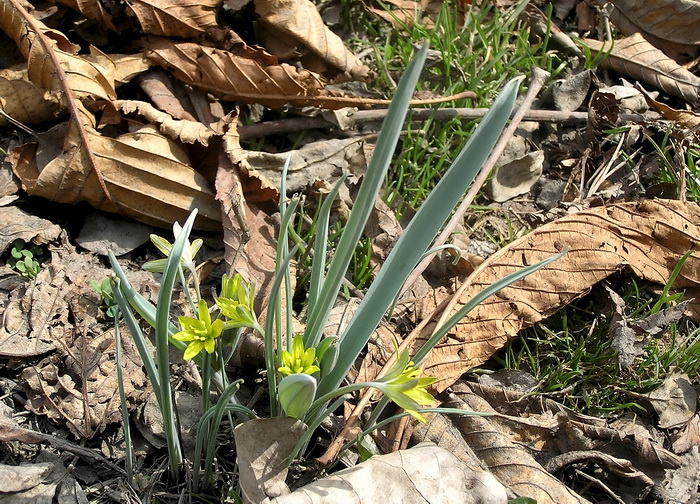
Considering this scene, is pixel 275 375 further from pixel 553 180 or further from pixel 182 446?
pixel 553 180

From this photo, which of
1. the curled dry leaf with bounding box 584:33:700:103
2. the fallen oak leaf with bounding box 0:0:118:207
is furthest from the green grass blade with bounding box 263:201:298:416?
the curled dry leaf with bounding box 584:33:700:103

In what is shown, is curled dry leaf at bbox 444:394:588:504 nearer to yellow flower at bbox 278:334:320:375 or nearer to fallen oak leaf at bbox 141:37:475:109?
yellow flower at bbox 278:334:320:375

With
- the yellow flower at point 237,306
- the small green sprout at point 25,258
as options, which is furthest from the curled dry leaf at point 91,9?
the yellow flower at point 237,306

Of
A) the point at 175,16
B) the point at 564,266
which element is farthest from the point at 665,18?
the point at 175,16

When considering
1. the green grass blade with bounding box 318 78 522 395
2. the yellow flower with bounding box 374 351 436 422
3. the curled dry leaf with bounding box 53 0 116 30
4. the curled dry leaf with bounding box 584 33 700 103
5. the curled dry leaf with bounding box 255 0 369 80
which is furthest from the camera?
the curled dry leaf with bounding box 584 33 700 103

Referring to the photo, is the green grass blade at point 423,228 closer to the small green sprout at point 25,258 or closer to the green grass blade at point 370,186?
the green grass blade at point 370,186

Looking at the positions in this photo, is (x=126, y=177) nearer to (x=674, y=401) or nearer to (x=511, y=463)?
(x=511, y=463)
